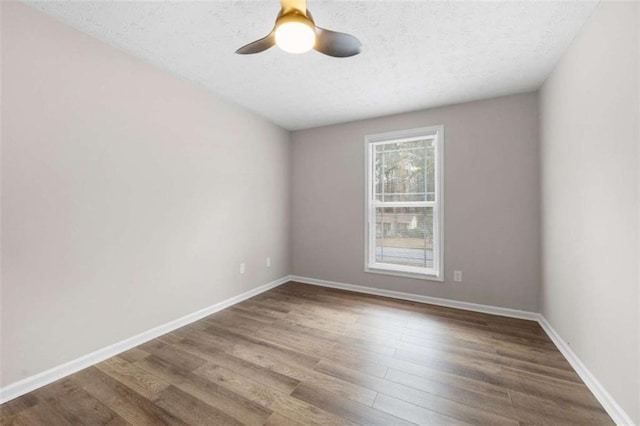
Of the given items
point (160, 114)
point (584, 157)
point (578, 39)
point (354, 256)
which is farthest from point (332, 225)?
point (578, 39)

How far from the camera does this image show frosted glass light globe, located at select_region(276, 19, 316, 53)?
1365 millimetres

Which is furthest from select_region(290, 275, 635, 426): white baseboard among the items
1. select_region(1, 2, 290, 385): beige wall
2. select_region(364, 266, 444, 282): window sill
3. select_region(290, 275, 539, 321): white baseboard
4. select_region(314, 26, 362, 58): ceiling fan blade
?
select_region(314, 26, 362, 58): ceiling fan blade

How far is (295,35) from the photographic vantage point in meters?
1.40

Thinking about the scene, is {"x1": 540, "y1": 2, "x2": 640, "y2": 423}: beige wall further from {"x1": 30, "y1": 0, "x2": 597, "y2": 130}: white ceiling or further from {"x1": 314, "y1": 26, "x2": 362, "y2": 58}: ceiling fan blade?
{"x1": 314, "y1": 26, "x2": 362, "y2": 58}: ceiling fan blade

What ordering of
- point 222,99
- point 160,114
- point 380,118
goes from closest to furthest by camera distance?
point 160,114 → point 222,99 → point 380,118

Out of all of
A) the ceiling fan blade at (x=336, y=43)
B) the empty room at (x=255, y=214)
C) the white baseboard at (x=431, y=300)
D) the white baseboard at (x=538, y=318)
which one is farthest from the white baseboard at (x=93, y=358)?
the ceiling fan blade at (x=336, y=43)

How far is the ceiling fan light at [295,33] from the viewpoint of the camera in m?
1.36

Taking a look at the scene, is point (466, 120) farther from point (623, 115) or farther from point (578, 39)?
point (623, 115)

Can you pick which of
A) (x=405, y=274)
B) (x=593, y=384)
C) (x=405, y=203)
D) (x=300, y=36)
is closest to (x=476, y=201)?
(x=405, y=203)

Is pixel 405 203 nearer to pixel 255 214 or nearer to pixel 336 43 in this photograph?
pixel 255 214

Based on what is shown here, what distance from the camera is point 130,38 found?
2062 mm

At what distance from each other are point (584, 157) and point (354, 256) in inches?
104

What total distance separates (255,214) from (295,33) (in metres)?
2.59

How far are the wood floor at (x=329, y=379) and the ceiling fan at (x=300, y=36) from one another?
6.87 feet
